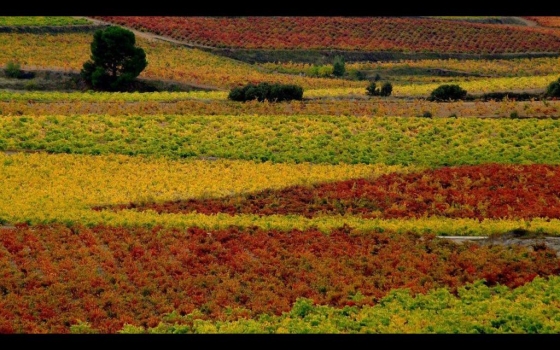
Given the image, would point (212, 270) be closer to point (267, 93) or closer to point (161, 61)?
point (267, 93)

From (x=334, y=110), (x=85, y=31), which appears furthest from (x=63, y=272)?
(x=85, y=31)

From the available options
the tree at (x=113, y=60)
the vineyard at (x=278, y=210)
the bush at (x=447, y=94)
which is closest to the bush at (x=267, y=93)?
the vineyard at (x=278, y=210)

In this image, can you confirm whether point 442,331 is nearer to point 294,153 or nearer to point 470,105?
point 294,153

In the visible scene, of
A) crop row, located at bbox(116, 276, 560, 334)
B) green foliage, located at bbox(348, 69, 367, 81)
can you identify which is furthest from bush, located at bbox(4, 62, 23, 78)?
crop row, located at bbox(116, 276, 560, 334)

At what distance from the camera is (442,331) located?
14.7 metres

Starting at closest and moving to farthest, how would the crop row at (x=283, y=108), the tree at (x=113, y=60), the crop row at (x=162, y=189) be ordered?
the crop row at (x=162, y=189), the crop row at (x=283, y=108), the tree at (x=113, y=60)

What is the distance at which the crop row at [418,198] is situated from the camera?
24.7 meters

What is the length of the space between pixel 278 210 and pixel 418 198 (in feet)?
14.1

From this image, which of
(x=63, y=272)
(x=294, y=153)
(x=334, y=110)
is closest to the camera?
(x=63, y=272)

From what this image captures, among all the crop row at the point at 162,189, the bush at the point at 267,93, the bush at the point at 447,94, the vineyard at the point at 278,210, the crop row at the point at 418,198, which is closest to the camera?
the vineyard at the point at 278,210

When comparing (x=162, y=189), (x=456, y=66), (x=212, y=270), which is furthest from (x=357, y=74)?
(x=212, y=270)

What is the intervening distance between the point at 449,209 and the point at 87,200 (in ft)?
35.0

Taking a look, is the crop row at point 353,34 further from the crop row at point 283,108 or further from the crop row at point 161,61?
the crop row at point 283,108

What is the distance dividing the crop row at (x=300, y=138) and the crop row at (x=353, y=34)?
36.3 meters
